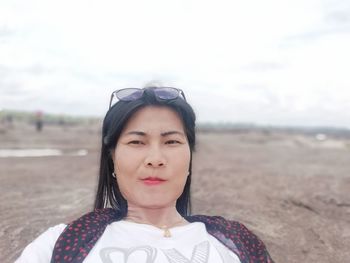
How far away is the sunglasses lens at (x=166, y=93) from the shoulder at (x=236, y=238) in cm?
67

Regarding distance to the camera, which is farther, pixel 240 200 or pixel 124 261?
pixel 240 200

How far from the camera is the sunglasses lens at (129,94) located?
2217mm

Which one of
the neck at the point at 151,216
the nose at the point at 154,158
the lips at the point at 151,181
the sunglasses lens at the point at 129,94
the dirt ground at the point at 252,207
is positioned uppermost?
the sunglasses lens at the point at 129,94

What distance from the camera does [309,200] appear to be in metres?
5.21

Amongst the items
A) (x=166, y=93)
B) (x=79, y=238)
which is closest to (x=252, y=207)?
Result: (x=166, y=93)

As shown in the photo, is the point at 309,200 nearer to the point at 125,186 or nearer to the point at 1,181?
the point at 125,186

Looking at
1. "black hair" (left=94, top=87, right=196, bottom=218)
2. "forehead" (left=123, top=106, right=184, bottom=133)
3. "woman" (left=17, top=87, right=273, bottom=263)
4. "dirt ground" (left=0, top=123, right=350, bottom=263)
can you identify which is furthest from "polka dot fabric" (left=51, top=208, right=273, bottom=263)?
"dirt ground" (left=0, top=123, right=350, bottom=263)

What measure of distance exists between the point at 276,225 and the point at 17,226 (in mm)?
2359

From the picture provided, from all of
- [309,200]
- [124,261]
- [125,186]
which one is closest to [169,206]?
[125,186]

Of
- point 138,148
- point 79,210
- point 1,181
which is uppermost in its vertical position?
point 138,148

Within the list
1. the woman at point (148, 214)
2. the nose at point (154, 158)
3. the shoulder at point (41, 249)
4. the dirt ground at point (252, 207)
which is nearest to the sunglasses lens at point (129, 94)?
the woman at point (148, 214)

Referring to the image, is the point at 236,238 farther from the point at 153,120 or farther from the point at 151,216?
the point at 153,120

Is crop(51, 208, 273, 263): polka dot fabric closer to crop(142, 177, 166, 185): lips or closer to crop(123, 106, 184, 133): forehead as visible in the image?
crop(142, 177, 166, 185): lips

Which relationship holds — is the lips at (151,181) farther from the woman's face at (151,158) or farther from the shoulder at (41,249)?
the shoulder at (41,249)
